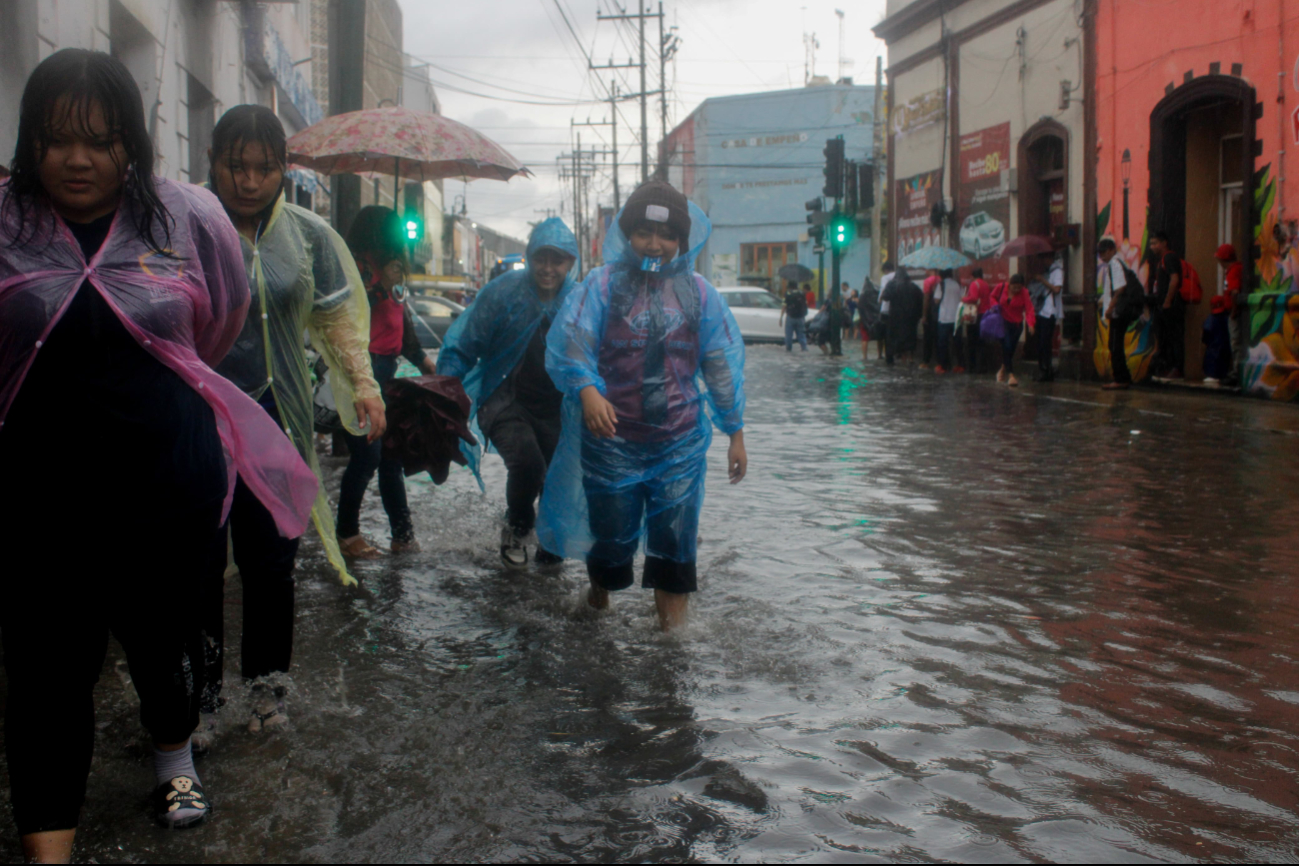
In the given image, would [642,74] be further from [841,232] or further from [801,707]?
[801,707]

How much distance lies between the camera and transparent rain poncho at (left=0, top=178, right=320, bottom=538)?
2.40m

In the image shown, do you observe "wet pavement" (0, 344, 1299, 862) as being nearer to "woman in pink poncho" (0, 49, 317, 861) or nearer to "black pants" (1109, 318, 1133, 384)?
"woman in pink poncho" (0, 49, 317, 861)

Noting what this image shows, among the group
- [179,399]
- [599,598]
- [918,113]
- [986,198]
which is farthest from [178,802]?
[918,113]

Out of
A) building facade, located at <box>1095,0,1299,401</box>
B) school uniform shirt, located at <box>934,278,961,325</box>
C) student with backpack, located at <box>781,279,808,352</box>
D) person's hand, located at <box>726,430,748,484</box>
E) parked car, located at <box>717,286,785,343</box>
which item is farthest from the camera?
parked car, located at <box>717,286,785,343</box>

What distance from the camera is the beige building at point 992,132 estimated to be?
18.2m

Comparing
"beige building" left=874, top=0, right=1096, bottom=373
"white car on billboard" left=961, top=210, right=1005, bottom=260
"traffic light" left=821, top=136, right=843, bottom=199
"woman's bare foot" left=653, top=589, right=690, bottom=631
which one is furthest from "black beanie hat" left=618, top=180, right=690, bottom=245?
"traffic light" left=821, top=136, right=843, bottom=199

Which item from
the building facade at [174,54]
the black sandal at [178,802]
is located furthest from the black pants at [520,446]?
the black sandal at [178,802]

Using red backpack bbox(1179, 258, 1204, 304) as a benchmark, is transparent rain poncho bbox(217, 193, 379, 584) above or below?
below

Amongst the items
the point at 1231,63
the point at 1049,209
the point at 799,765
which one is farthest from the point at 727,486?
the point at 1049,209

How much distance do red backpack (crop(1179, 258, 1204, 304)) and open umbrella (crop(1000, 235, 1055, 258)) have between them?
317 centimetres

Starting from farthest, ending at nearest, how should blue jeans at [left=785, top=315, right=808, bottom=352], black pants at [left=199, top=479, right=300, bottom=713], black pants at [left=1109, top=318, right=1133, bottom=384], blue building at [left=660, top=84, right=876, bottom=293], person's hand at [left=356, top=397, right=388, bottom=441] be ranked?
blue building at [left=660, top=84, right=876, bottom=293] → blue jeans at [left=785, top=315, right=808, bottom=352] → black pants at [left=1109, top=318, right=1133, bottom=384] → person's hand at [left=356, top=397, right=388, bottom=441] → black pants at [left=199, top=479, right=300, bottom=713]

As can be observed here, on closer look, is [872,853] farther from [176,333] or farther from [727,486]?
[727,486]

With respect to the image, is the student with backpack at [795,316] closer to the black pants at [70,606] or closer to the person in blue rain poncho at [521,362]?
the person in blue rain poncho at [521,362]

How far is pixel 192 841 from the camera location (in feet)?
8.81
